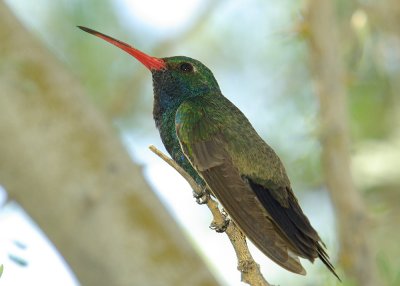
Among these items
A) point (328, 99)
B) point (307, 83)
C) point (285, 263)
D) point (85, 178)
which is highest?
point (307, 83)

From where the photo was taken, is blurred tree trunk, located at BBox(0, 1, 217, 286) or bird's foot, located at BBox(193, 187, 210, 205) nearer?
bird's foot, located at BBox(193, 187, 210, 205)

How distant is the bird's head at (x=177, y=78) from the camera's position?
4410 mm

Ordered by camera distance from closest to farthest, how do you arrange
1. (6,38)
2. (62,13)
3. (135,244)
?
1. (135,244)
2. (6,38)
3. (62,13)

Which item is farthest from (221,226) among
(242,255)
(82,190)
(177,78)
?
(82,190)

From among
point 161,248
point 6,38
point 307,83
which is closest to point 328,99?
point 161,248

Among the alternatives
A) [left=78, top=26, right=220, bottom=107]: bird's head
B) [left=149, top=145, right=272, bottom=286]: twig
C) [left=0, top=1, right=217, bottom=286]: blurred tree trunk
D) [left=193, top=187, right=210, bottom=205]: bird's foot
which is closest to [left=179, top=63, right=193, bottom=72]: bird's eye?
[left=78, top=26, right=220, bottom=107]: bird's head

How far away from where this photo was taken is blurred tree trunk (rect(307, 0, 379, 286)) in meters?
5.11

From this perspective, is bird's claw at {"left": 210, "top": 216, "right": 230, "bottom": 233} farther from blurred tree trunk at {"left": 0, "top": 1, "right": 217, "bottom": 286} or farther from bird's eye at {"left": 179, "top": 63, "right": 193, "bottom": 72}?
blurred tree trunk at {"left": 0, "top": 1, "right": 217, "bottom": 286}

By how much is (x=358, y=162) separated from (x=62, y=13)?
2.84 meters

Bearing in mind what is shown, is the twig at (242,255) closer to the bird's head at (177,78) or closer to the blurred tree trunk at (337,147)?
the bird's head at (177,78)

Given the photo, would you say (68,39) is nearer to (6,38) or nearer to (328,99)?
(6,38)

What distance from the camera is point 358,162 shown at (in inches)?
282

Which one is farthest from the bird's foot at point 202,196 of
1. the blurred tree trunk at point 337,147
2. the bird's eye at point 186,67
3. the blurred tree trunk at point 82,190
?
the blurred tree trunk at point 337,147

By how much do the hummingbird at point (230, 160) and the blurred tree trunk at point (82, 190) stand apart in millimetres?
836
